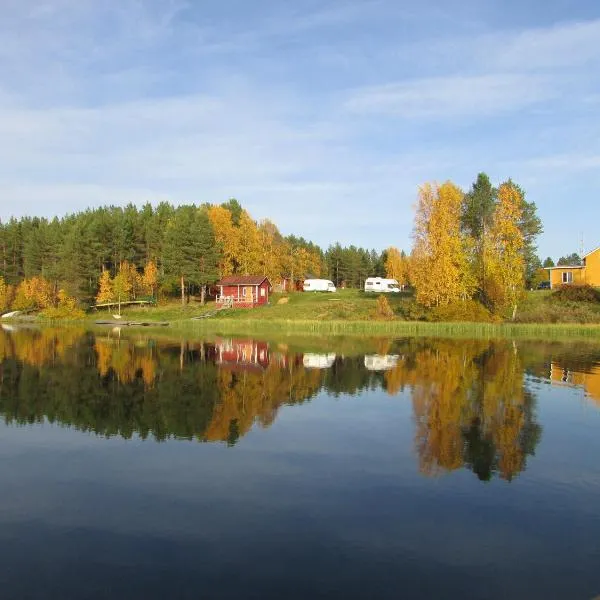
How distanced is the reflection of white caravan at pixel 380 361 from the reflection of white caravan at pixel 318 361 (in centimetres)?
228

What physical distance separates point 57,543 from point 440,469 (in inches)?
356

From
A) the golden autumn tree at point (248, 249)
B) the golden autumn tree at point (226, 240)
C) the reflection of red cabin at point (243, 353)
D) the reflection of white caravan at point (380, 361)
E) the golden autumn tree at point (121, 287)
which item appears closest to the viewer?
the reflection of white caravan at point (380, 361)

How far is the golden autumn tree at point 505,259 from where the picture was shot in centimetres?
5919

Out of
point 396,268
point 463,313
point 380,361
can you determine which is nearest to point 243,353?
point 380,361

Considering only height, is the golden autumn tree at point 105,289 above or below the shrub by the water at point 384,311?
above

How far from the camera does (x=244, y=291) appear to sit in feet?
265

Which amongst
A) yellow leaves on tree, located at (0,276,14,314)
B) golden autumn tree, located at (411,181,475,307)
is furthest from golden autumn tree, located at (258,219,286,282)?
yellow leaves on tree, located at (0,276,14,314)

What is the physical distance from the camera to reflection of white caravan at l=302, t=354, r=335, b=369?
33.5 meters

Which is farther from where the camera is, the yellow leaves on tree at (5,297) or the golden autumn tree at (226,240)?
the yellow leaves on tree at (5,297)

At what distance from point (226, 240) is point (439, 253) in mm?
38426

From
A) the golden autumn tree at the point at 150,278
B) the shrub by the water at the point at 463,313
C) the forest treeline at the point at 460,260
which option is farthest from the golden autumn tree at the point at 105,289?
the shrub by the water at the point at 463,313

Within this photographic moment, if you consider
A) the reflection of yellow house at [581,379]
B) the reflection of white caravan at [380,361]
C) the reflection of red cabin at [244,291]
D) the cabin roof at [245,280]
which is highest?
the cabin roof at [245,280]

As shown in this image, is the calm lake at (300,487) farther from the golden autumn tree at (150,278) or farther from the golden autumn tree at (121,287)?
the golden autumn tree at (150,278)

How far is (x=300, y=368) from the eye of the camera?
32.9 m
